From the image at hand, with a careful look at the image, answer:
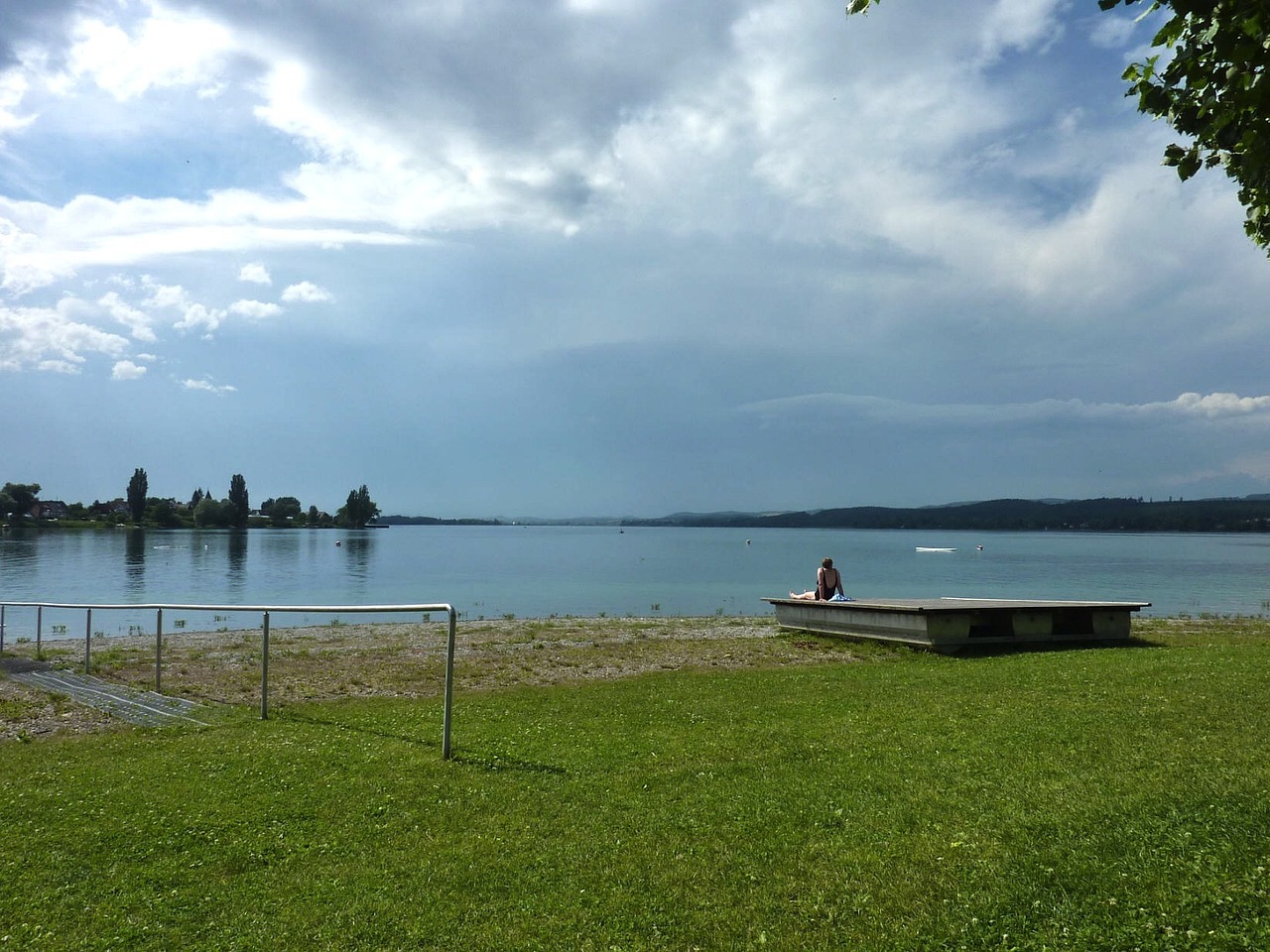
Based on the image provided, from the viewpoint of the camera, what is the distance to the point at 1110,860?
4.98 m

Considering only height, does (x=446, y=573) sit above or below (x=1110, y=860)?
below

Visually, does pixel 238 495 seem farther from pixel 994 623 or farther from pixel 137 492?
pixel 994 623

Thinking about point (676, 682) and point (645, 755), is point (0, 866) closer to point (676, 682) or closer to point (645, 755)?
point (645, 755)

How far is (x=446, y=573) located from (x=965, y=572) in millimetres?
45889

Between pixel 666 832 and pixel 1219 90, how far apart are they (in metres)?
6.36

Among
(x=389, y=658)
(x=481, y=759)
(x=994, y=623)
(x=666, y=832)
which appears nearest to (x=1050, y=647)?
(x=994, y=623)

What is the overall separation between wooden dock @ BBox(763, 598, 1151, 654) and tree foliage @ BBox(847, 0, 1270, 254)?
12557mm

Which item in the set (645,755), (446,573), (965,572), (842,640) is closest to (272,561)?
(446,573)

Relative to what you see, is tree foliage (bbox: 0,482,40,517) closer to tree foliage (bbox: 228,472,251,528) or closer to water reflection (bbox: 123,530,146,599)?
tree foliage (bbox: 228,472,251,528)

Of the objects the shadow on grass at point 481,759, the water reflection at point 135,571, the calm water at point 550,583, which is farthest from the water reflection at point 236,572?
the shadow on grass at point 481,759

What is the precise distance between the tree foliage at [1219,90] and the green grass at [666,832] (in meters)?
4.37

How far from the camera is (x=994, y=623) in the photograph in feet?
57.9

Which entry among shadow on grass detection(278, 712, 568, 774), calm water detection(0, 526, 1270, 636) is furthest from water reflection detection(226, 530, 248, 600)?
shadow on grass detection(278, 712, 568, 774)

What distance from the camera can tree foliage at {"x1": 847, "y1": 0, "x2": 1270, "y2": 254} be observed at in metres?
3.97
